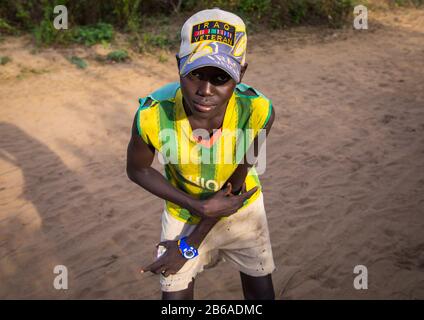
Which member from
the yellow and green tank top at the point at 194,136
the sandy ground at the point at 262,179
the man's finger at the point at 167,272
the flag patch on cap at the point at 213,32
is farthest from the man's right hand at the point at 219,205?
the sandy ground at the point at 262,179

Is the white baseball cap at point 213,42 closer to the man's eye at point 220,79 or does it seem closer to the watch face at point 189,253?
the man's eye at point 220,79

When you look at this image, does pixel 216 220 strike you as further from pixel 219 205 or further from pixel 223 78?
pixel 223 78

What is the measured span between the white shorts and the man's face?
0.58 metres

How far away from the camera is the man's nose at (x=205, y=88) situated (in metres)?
1.57

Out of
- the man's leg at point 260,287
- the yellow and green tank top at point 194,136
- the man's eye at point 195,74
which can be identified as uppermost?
the man's eye at point 195,74

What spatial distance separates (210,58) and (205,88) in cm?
13

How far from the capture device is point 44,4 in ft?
24.6

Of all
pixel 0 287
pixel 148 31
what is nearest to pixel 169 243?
pixel 0 287

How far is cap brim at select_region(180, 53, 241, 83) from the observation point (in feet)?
4.90

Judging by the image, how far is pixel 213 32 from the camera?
151 cm

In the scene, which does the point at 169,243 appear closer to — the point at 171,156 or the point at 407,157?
the point at 171,156

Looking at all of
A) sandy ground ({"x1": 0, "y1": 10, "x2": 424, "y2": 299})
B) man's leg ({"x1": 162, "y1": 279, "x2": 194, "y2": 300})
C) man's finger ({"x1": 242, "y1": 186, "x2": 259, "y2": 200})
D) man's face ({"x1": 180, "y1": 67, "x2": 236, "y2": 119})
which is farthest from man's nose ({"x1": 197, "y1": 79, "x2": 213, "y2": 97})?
sandy ground ({"x1": 0, "y1": 10, "x2": 424, "y2": 299})

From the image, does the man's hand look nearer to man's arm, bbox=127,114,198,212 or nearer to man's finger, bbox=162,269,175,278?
man's finger, bbox=162,269,175,278

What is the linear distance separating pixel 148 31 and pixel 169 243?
7.16 metres
